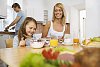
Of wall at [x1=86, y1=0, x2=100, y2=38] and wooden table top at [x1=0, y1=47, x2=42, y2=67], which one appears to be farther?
wall at [x1=86, y1=0, x2=100, y2=38]

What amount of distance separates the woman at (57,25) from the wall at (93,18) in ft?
5.53

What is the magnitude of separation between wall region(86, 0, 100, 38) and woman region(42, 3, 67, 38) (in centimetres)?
168

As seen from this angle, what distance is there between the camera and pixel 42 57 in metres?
0.38

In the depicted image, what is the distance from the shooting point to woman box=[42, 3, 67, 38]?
2.33 m

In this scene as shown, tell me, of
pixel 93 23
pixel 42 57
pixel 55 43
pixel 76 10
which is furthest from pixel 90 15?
pixel 42 57

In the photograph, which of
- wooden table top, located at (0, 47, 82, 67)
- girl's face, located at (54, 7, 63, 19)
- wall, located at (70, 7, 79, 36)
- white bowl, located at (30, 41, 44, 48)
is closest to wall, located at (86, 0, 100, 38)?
wall, located at (70, 7, 79, 36)

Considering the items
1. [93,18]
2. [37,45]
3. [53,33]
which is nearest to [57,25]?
[53,33]

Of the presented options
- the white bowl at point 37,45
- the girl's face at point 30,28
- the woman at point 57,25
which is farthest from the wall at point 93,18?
the white bowl at point 37,45

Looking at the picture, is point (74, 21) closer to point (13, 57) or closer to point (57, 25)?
point (57, 25)

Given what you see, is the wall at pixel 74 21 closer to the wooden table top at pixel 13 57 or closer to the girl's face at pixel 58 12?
the girl's face at pixel 58 12

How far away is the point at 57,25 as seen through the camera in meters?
2.46

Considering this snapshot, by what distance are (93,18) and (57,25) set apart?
181 cm

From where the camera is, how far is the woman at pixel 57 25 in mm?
2332

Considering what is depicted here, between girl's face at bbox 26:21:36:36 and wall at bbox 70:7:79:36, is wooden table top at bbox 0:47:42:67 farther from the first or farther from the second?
wall at bbox 70:7:79:36
